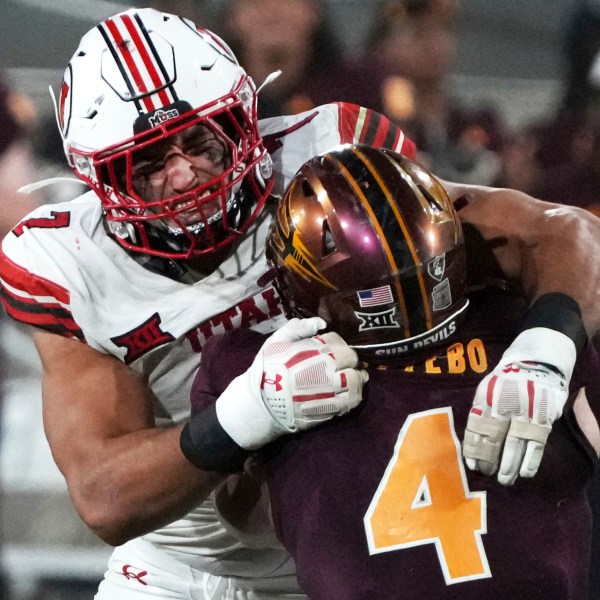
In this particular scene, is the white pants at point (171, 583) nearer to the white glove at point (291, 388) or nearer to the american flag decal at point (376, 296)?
the white glove at point (291, 388)

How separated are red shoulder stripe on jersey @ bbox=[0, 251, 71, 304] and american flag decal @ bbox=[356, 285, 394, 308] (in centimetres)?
61

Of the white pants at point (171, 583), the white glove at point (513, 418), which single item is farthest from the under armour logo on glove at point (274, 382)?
the white pants at point (171, 583)

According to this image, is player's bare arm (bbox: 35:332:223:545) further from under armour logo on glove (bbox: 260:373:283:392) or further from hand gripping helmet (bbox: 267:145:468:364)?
hand gripping helmet (bbox: 267:145:468:364)

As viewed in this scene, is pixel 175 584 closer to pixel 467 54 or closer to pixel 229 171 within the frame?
pixel 229 171

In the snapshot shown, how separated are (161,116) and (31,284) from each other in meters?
0.37

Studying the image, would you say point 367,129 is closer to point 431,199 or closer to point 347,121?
point 347,121

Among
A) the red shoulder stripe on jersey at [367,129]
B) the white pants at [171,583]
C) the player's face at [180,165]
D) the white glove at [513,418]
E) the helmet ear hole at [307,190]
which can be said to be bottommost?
the white pants at [171,583]

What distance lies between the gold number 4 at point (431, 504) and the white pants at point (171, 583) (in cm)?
92

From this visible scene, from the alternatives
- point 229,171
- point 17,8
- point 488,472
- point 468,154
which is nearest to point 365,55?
point 468,154

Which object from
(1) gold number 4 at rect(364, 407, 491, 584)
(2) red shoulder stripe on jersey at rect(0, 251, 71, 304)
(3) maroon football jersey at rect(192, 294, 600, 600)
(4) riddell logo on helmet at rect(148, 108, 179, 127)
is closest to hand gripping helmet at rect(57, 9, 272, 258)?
(4) riddell logo on helmet at rect(148, 108, 179, 127)

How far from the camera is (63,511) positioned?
3.13m

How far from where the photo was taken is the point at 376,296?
1388mm

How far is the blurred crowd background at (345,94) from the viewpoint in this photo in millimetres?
3055

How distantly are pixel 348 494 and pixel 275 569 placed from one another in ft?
2.85
